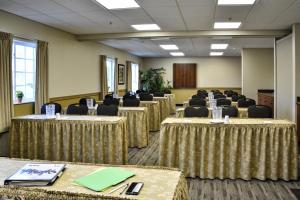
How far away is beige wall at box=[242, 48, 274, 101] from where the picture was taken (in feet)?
39.7

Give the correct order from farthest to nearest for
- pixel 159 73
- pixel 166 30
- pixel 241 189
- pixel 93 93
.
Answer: pixel 159 73 < pixel 93 93 < pixel 166 30 < pixel 241 189

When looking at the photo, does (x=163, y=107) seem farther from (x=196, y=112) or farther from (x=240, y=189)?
(x=240, y=189)

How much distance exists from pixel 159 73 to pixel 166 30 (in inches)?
331

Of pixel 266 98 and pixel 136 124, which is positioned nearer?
pixel 136 124

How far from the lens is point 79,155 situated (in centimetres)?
468

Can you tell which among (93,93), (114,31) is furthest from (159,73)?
(114,31)

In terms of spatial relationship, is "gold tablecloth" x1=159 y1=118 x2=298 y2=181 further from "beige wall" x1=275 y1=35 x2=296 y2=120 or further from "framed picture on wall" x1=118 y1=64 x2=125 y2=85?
"framed picture on wall" x1=118 y1=64 x2=125 y2=85

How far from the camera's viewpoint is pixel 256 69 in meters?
12.2

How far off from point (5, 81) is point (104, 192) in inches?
180

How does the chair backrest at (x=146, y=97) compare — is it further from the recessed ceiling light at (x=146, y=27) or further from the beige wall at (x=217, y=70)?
the beige wall at (x=217, y=70)

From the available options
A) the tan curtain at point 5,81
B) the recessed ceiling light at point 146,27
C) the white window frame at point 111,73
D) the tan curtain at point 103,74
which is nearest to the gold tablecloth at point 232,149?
the tan curtain at point 5,81

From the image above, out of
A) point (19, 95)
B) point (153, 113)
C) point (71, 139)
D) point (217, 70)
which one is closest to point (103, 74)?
point (153, 113)

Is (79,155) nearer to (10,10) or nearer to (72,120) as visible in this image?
(72,120)

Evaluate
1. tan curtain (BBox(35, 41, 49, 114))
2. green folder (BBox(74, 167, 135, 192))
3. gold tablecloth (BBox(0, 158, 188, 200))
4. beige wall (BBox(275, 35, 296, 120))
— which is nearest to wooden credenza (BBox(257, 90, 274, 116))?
beige wall (BBox(275, 35, 296, 120))
